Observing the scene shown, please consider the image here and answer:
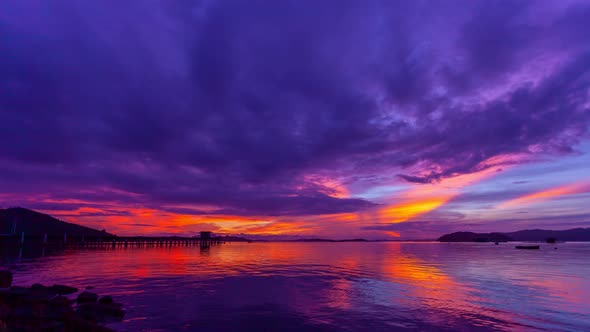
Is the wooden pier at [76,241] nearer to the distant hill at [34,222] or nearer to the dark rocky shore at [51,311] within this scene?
the distant hill at [34,222]

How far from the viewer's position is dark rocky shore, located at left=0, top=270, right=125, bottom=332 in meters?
14.5

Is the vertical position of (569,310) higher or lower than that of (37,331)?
lower

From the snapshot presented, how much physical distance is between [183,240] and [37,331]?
14016cm

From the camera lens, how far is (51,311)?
18688 millimetres

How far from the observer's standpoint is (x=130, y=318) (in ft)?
64.5

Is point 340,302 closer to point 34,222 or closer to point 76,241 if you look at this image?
point 76,241

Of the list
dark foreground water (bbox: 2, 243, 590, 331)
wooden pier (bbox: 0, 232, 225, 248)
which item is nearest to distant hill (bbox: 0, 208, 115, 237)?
wooden pier (bbox: 0, 232, 225, 248)

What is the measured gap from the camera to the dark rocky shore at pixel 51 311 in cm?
1454

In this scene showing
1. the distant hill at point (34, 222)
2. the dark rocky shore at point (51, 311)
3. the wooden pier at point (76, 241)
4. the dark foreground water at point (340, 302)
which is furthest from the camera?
the distant hill at point (34, 222)

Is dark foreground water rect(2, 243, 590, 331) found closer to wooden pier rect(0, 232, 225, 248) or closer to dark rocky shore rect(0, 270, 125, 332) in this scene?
dark rocky shore rect(0, 270, 125, 332)

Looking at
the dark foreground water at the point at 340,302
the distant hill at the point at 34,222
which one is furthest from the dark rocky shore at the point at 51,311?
the distant hill at the point at 34,222

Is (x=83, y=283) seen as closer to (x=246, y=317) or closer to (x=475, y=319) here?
(x=246, y=317)

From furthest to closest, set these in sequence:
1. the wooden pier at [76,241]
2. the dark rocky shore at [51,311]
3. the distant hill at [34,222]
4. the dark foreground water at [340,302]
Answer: the distant hill at [34,222] → the wooden pier at [76,241] → the dark foreground water at [340,302] → the dark rocky shore at [51,311]

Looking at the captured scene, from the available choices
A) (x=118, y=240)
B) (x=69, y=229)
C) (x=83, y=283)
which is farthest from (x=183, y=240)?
(x=83, y=283)
